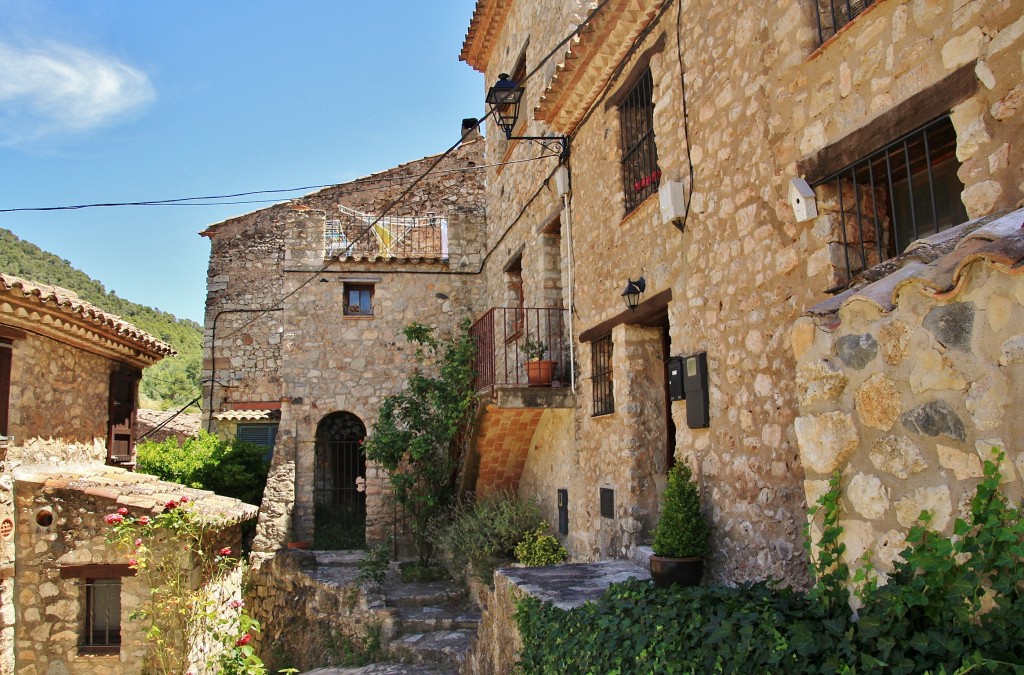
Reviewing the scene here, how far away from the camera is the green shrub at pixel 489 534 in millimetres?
9500

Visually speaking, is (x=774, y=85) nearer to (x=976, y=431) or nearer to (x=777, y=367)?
(x=777, y=367)

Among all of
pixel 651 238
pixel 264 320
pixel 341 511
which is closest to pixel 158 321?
pixel 264 320

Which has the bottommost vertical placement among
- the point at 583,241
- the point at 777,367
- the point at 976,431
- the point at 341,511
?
→ the point at 341,511

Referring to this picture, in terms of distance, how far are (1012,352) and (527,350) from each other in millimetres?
7135

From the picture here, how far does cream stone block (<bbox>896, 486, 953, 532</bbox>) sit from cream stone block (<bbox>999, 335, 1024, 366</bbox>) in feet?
1.58

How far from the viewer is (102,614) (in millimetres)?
9453

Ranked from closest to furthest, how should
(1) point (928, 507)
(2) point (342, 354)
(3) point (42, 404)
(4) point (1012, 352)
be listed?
1. (4) point (1012, 352)
2. (1) point (928, 507)
3. (3) point (42, 404)
4. (2) point (342, 354)

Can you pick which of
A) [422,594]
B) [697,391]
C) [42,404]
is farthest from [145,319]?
[697,391]

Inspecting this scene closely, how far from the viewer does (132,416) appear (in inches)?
495

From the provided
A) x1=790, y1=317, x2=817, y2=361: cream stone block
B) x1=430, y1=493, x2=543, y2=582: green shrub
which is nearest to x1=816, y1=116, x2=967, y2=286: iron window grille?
x1=790, y1=317, x2=817, y2=361: cream stone block

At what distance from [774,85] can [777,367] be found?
5.98 ft

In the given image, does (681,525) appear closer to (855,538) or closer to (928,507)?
(855,538)

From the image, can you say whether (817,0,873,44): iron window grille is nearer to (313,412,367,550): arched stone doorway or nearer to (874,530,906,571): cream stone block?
(874,530,906,571): cream stone block

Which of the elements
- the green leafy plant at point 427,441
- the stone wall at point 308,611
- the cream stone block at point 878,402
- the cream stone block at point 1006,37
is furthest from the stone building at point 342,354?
the cream stone block at point 878,402
